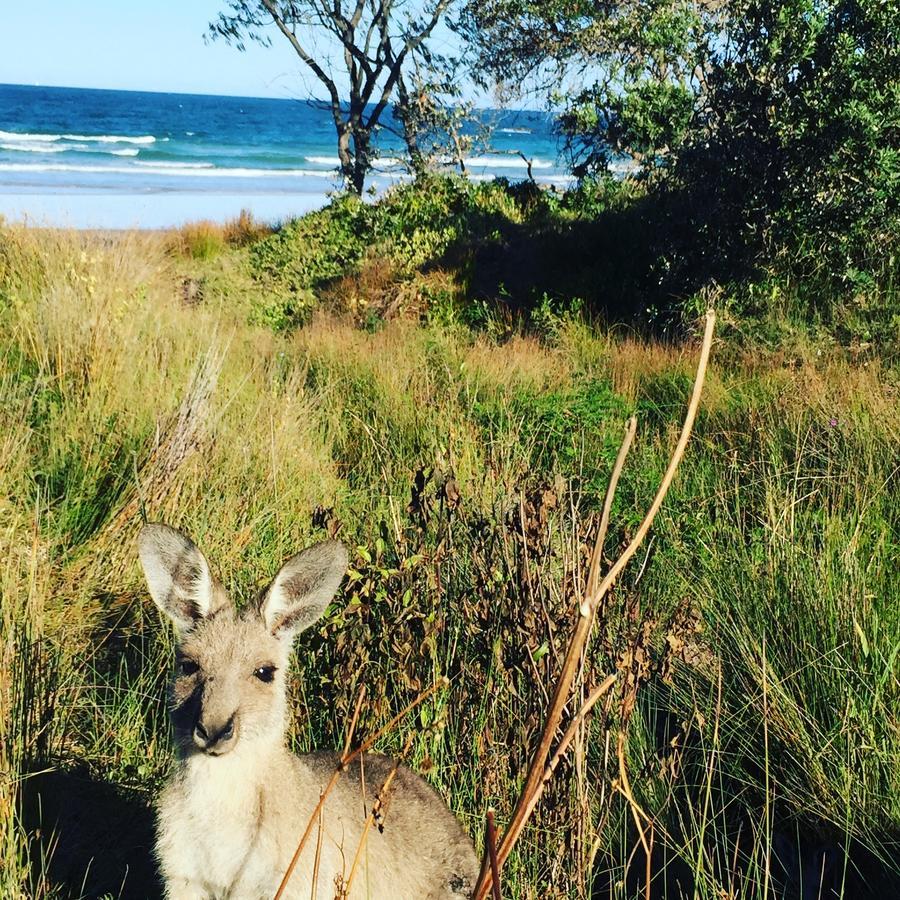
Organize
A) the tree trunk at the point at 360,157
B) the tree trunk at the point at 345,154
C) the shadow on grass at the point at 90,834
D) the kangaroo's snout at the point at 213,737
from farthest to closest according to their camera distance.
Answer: the tree trunk at the point at 345,154 < the tree trunk at the point at 360,157 < the shadow on grass at the point at 90,834 < the kangaroo's snout at the point at 213,737

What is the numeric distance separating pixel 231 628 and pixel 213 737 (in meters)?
0.36

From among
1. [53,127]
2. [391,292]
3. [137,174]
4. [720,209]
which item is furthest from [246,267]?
[53,127]

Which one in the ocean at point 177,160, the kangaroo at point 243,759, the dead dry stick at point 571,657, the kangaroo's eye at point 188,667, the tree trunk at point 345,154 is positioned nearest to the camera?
the dead dry stick at point 571,657

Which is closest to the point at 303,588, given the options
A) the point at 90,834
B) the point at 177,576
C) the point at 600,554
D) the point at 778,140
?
the point at 177,576

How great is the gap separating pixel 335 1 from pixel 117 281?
12424 mm

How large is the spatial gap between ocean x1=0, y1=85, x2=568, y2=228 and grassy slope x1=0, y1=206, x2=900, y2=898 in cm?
499

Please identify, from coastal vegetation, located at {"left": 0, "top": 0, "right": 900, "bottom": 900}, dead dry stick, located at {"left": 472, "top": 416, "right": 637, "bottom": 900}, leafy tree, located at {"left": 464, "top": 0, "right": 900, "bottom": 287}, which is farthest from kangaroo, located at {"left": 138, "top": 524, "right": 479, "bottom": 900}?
leafy tree, located at {"left": 464, "top": 0, "right": 900, "bottom": 287}

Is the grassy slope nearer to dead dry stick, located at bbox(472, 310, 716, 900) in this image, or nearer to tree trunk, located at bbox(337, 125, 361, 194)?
→ dead dry stick, located at bbox(472, 310, 716, 900)

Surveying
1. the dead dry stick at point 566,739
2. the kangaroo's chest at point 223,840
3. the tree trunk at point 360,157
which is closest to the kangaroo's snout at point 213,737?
the kangaroo's chest at point 223,840

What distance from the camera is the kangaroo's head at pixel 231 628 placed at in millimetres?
2592

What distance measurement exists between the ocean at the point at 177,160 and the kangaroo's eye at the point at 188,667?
8.19 m

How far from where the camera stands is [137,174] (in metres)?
39.9

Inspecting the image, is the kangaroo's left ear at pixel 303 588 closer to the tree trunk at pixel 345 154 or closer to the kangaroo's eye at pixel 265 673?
the kangaroo's eye at pixel 265 673

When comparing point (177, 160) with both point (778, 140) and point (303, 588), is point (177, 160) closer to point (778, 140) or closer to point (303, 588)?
point (778, 140)
